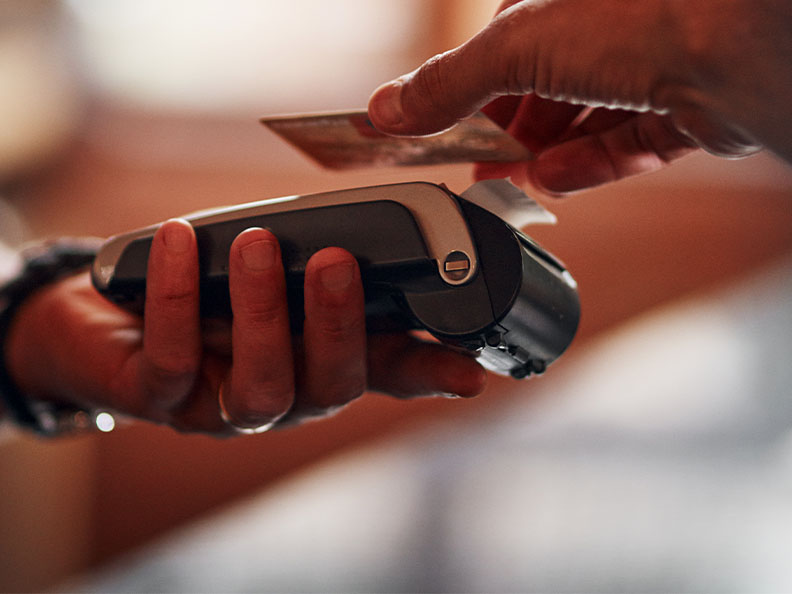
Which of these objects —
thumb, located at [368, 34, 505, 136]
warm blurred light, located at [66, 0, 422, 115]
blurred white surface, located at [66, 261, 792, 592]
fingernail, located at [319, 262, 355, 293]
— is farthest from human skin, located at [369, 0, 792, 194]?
warm blurred light, located at [66, 0, 422, 115]

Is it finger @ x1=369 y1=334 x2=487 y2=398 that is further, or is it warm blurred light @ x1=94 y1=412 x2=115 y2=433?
warm blurred light @ x1=94 y1=412 x2=115 y2=433

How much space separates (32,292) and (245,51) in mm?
1049

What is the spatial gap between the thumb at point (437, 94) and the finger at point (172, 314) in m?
0.16

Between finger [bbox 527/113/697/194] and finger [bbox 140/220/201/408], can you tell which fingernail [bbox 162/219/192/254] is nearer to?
finger [bbox 140/220/201/408]

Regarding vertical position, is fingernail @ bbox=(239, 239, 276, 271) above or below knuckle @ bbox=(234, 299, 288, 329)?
above

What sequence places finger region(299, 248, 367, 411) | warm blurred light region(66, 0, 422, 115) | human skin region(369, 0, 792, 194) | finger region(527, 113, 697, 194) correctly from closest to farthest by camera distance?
human skin region(369, 0, 792, 194) < finger region(299, 248, 367, 411) < finger region(527, 113, 697, 194) < warm blurred light region(66, 0, 422, 115)

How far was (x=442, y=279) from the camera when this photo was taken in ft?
1.21

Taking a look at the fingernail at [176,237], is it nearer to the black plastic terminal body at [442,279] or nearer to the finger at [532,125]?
the black plastic terminal body at [442,279]

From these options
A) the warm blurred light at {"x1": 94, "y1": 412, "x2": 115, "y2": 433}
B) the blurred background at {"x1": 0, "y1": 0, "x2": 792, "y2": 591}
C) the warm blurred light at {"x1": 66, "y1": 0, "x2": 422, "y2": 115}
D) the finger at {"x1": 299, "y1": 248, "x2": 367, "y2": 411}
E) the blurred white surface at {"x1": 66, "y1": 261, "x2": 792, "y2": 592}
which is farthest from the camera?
the warm blurred light at {"x1": 66, "y1": 0, "x2": 422, "y2": 115}

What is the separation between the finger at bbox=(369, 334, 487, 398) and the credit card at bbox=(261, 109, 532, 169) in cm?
15

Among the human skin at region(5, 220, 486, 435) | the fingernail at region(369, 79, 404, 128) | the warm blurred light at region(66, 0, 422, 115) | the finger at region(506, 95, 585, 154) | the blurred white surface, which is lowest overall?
the blurred white surface

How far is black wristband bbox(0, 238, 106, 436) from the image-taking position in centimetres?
66

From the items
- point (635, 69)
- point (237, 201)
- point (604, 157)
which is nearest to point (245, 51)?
point (237, 201)

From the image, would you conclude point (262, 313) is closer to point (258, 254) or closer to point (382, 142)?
point (258, 254)
